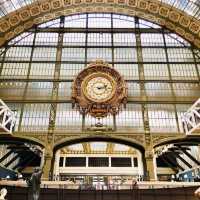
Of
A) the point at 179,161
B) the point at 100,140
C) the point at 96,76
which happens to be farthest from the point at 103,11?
the point at 179,161

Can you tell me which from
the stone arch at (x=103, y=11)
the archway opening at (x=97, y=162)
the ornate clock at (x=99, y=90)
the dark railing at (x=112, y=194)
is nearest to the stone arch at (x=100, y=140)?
the ornate clock at (x=99, y=90)

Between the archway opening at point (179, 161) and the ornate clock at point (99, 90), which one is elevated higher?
the ornate clock at point (99, 90)

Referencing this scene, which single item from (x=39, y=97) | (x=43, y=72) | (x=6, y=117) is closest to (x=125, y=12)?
(x=43, y=72)

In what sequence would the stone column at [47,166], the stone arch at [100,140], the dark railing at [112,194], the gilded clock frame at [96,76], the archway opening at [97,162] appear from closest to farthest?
the dark railing at [112,194]
the stone column at [47,166]
the stone arch at [100,140]
the gilded clock frame at [96,76]
the archway opening at [97,162]

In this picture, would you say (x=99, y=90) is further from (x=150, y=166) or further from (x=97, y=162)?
(x=97, y=162)

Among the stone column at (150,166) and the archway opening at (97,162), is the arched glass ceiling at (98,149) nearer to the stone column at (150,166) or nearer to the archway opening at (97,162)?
the archway opening at (97,162)

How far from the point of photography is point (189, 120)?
22984 millimetres

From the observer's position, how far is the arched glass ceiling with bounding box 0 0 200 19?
26.9 meters

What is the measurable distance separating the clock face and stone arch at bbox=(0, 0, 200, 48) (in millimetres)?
8392

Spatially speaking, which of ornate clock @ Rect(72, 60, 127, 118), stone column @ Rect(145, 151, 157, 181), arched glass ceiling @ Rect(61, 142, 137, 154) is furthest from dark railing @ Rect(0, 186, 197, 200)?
arched glass ceiling @ Rect(61, 142, 137, 154)

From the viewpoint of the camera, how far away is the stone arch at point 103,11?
28.0 meters

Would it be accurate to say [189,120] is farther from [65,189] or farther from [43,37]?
[43,37]

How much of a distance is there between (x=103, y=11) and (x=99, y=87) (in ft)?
30.8

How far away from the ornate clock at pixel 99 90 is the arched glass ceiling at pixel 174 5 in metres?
9.26
